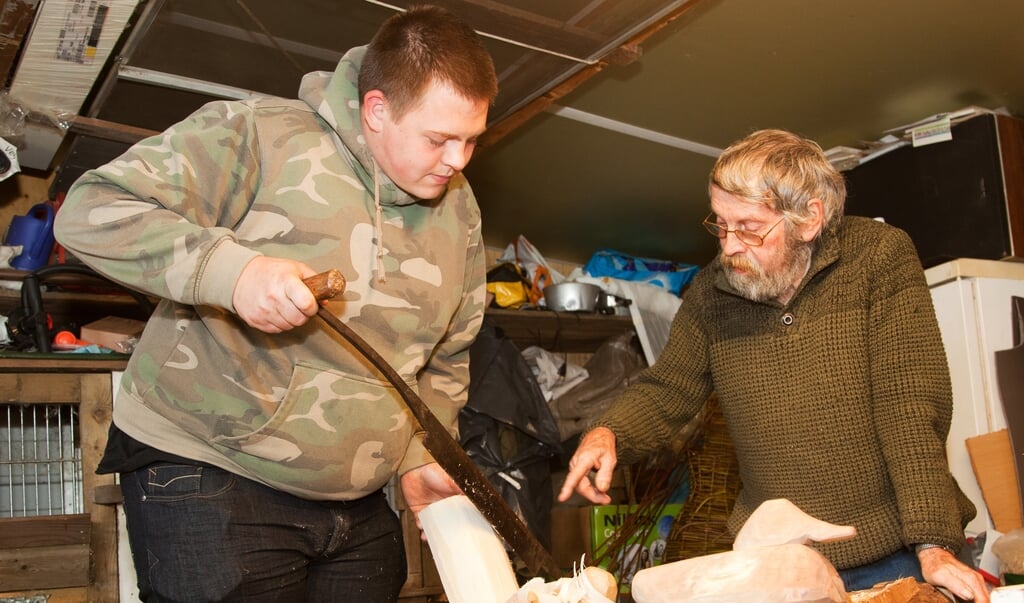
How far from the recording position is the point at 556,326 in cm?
371

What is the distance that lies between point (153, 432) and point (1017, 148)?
2738mm

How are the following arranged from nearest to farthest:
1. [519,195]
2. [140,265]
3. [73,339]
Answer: [140,265], [73,339], [519,195]

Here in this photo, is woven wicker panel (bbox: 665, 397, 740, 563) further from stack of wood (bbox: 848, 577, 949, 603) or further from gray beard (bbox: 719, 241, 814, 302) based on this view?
stack of wood (bbox: 848, 577, 949, 603)

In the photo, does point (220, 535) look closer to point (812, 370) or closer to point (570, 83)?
point (812, 370)

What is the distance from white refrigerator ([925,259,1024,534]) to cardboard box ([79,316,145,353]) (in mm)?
2317

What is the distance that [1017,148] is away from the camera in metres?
2.95

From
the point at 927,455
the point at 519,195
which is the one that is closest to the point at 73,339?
the point at 519,195

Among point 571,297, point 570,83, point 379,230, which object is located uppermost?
point 570,83

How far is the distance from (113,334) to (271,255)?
1463mm

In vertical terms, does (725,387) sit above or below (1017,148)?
below

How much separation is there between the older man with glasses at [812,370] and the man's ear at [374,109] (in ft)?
2.39

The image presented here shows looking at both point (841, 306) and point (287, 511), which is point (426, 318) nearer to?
point (287, 511)

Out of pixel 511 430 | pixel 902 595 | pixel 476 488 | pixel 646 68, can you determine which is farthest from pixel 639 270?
pixel 902 595

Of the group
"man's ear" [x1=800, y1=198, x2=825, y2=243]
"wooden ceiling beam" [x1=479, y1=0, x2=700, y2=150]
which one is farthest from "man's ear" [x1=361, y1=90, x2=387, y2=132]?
"wooden ceiling beam" [x1=479, y1=0, x2=700, y2=150]
